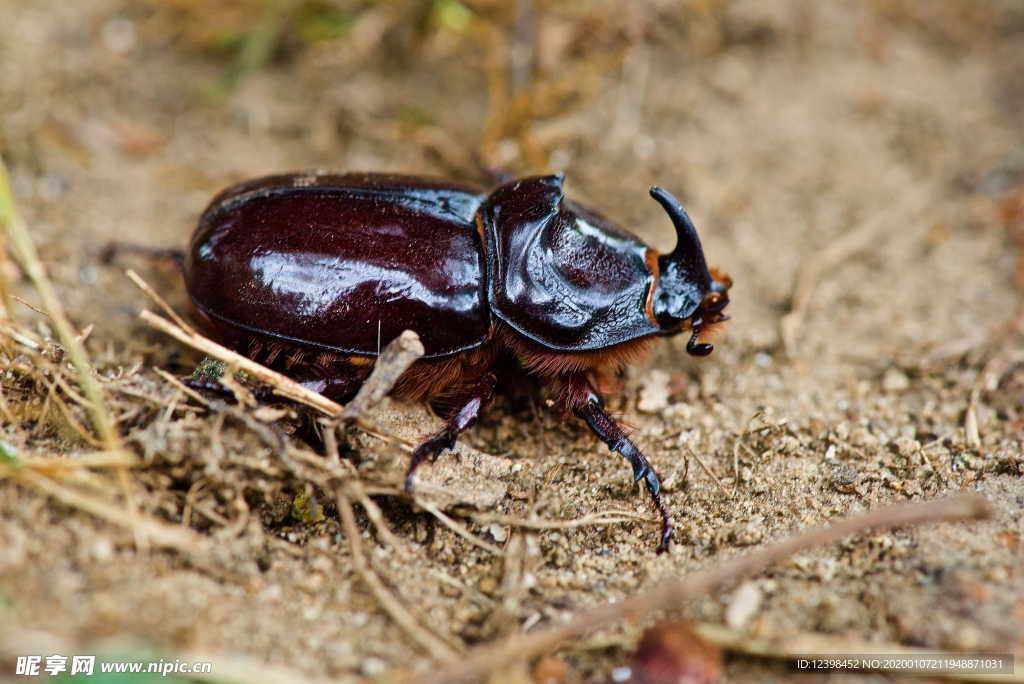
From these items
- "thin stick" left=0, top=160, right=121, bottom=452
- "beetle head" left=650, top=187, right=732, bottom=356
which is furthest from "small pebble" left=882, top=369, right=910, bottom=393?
"thin stick" left=0, top=160, right=121, bottom=452

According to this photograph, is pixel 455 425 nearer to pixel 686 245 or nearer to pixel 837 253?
pixel 686 245

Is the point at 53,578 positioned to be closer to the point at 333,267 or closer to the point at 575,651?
the point at 333,267

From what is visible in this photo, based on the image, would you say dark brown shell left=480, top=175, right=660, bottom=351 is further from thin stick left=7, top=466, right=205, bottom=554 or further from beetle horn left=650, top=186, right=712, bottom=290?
thin stick left=7, top=466, right=205, bottom=554

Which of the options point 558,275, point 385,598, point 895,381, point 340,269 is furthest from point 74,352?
point 895,381

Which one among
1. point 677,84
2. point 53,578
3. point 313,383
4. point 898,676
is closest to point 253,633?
point 53,578


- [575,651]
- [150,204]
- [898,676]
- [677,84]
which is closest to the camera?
[898,676]

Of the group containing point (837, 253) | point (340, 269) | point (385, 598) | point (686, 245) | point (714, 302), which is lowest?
point (385, 598)
